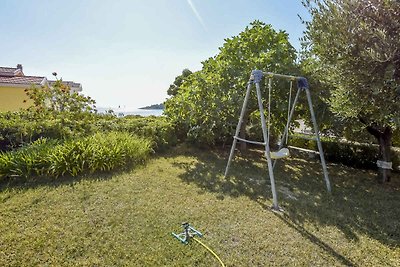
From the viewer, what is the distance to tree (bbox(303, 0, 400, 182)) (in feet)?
11.6

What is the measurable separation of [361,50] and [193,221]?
3.76m

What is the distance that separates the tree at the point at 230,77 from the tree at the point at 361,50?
207 centimetres

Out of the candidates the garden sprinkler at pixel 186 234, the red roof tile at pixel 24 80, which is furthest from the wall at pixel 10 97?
the garden sprinkler at pixel 186 234

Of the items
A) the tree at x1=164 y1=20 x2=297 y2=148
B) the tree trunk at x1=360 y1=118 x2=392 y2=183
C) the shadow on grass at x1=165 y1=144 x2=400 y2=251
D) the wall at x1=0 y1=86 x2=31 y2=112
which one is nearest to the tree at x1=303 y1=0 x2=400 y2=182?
the shadow on grass at x1=165 y1=144 x2=400 y2=251

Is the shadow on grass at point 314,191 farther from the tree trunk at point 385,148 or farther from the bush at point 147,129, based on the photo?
the bush at point 147,129

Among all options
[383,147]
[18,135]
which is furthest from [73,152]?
[383,147]

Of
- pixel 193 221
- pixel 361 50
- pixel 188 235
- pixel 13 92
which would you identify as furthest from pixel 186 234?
pixel 13 92

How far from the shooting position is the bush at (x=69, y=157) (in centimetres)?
484

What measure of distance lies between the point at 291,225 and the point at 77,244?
2.94m

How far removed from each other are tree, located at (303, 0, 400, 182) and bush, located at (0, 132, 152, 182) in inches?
190

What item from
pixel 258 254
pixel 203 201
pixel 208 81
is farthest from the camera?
pixel 208 81

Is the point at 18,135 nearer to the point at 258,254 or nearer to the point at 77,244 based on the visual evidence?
the point at 77,244

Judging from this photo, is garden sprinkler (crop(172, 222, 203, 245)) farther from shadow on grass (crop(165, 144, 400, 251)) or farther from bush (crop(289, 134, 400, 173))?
bush (crop(289, 134, 400, 173))

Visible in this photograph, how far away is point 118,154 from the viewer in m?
5.62
